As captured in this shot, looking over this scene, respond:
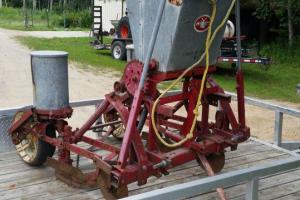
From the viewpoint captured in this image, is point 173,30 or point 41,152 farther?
point 41,152

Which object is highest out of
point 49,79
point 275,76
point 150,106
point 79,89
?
point 49,79

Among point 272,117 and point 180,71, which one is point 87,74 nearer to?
point 272,117

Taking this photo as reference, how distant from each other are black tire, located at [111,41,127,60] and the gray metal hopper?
1233 cm

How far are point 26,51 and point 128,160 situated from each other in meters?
15.2

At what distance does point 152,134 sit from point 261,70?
1116 centimetres

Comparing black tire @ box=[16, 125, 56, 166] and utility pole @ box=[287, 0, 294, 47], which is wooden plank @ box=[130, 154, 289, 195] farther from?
utility pole @ box=[287, 0, 294, 47]

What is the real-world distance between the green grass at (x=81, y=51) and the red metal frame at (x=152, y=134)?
10.4m

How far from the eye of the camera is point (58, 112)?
443cm

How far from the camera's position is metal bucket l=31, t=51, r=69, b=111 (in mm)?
4402

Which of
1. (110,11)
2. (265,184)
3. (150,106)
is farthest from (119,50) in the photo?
(150,106)

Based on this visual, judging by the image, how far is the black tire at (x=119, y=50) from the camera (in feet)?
54.0

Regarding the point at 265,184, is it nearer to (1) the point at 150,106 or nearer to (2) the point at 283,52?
(1) the point at 150,106

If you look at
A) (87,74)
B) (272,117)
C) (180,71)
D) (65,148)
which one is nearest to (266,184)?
(180,71)

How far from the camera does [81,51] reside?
18.7 meters
